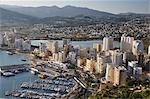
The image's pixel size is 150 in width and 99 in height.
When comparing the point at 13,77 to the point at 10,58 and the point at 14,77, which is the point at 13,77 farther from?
the point at 10,58

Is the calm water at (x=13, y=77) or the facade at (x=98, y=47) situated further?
the facade at (x=98, y=47)

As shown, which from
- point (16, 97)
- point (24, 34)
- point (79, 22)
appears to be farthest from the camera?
point (24, 34)

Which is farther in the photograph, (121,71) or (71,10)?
(121,71)

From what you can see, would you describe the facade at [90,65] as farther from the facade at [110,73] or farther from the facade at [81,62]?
the facade at [110,73]

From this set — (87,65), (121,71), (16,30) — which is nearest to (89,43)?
(87,65)

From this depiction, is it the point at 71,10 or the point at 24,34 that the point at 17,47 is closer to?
the point at 24,34

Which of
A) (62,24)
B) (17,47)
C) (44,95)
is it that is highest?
(62,24)

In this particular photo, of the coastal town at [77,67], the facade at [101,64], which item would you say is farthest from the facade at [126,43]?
the facade at [101,64]

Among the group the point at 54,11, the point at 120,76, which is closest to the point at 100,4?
the point at 54,11
